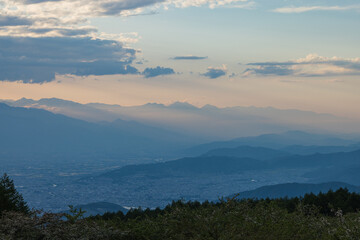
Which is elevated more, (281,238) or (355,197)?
(281,238)

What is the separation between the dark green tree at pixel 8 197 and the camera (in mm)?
37438

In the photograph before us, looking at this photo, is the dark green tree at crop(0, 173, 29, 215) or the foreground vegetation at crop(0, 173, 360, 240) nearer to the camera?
the foreground vegetation at crop(0, 173, 360, 240)

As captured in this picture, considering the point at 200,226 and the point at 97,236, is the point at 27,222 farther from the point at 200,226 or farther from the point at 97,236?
the point at 200,226

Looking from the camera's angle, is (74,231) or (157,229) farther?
(157,229)

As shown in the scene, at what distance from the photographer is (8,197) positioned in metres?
39.6

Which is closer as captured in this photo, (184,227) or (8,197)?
(184,227)

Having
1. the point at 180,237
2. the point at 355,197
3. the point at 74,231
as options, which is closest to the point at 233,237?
the point at 180,237

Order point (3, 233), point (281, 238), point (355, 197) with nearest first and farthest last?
point (3, 233) → point (281, 238) → point (355, 197)

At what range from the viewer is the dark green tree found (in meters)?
37.4

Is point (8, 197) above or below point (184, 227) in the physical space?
below

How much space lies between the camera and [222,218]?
24.8 m

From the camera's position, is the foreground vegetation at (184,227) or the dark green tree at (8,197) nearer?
the foreground vegetation at (184,227)

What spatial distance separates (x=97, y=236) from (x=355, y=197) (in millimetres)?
41962

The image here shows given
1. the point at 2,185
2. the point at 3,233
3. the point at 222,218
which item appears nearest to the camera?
the point at 3,233
